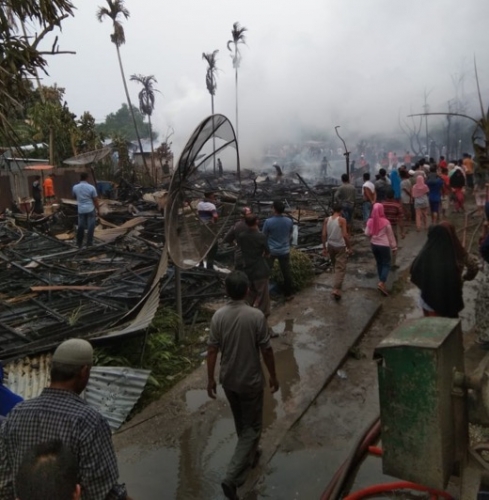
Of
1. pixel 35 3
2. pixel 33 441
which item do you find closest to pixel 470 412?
pixel 33 441

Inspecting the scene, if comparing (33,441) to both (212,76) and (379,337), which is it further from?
(212,76)

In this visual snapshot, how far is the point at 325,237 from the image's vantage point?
7164mm

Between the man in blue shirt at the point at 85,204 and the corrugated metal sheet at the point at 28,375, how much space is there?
18.5 ft

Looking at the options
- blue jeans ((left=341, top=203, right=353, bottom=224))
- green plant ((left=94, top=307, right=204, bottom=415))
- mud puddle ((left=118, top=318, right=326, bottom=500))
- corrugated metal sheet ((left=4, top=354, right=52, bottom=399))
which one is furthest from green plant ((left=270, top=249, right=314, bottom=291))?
corrugated metal sheet ((left=4, top=354, right=52, bottom=399))

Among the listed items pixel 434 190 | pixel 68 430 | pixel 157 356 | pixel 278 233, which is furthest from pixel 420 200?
pixel 68 430

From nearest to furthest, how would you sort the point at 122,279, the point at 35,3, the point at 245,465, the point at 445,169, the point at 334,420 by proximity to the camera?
the point at 245,465 < the point at 334,420 < the point at 35,3 < the point at 122,279 < the point at 445,169

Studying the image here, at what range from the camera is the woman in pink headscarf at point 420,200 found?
10.5m

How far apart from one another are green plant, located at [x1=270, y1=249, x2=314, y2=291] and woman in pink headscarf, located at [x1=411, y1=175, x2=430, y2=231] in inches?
153

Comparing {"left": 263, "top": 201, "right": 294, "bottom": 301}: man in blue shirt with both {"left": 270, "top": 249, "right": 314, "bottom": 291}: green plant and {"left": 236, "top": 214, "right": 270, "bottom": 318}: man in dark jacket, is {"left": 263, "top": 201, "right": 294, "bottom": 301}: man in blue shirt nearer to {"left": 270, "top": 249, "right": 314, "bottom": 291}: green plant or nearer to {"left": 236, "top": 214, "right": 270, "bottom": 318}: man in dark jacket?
{"left": 236, "top": 214, "right": 270, "bottom": 318}: man in dark jacket

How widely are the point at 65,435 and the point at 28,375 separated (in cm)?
288

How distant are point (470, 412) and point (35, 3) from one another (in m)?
4.88

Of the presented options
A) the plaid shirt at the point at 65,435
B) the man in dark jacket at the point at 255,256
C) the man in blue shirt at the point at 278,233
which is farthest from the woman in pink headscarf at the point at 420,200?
the plaid shirt at the point at 65,435

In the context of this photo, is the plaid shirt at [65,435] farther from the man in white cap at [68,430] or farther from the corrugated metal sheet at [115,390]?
the corrugated metal sheet at [115,390]

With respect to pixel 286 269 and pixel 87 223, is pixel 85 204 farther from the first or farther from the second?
pixel 286 269
